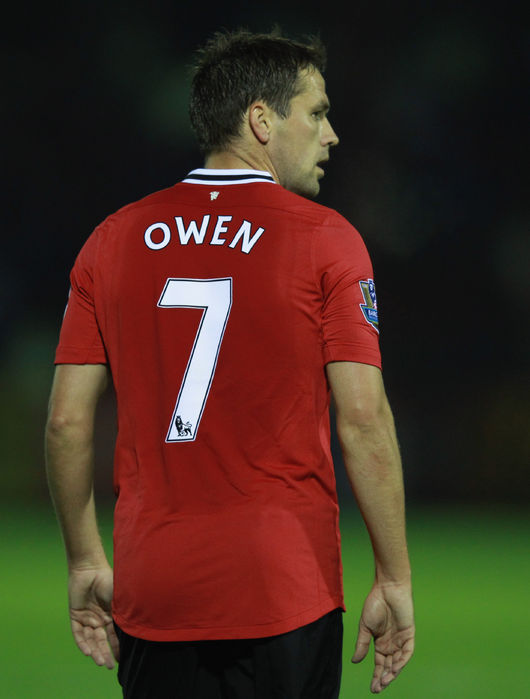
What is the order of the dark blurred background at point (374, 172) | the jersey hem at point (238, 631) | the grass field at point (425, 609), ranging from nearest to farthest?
the jersey hem at point (238, 631)
the grass field at point (425, 609)
the dark blurred background at point (374, 172)

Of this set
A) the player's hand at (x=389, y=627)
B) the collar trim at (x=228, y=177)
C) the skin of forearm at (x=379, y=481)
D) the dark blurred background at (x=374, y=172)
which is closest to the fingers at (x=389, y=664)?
the player's hand at (x=389, y=627)

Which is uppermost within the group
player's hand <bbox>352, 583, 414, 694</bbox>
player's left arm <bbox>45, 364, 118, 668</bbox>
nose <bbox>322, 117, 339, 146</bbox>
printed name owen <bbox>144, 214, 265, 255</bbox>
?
nose <bbox>322, 117, 339, 146</bbox>

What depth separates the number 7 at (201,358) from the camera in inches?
61.0

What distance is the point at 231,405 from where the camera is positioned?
5.08ft

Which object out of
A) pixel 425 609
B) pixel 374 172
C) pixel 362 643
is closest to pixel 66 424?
pixel 362 643

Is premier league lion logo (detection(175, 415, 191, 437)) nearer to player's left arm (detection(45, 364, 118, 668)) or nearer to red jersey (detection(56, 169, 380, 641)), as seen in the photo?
red jersey (detection(56, 169, 380, 641))

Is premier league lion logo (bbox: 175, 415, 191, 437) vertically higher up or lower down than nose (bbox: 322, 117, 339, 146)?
lower down

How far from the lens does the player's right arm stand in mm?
1586

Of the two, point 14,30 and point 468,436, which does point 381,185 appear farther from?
point 14,30

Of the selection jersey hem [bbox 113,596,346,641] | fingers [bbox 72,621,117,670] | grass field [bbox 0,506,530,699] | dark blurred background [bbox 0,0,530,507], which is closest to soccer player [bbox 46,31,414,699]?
jersey hem [bbox 113,596,346,641]

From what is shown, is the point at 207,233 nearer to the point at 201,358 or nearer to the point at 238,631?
the point at 201,358

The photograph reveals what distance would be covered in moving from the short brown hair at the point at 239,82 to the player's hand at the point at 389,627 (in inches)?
30.1

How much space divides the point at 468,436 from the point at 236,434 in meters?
6.57

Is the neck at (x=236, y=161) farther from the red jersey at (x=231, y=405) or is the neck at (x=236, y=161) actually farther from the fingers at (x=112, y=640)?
the fingers at (x=112, y=640)
